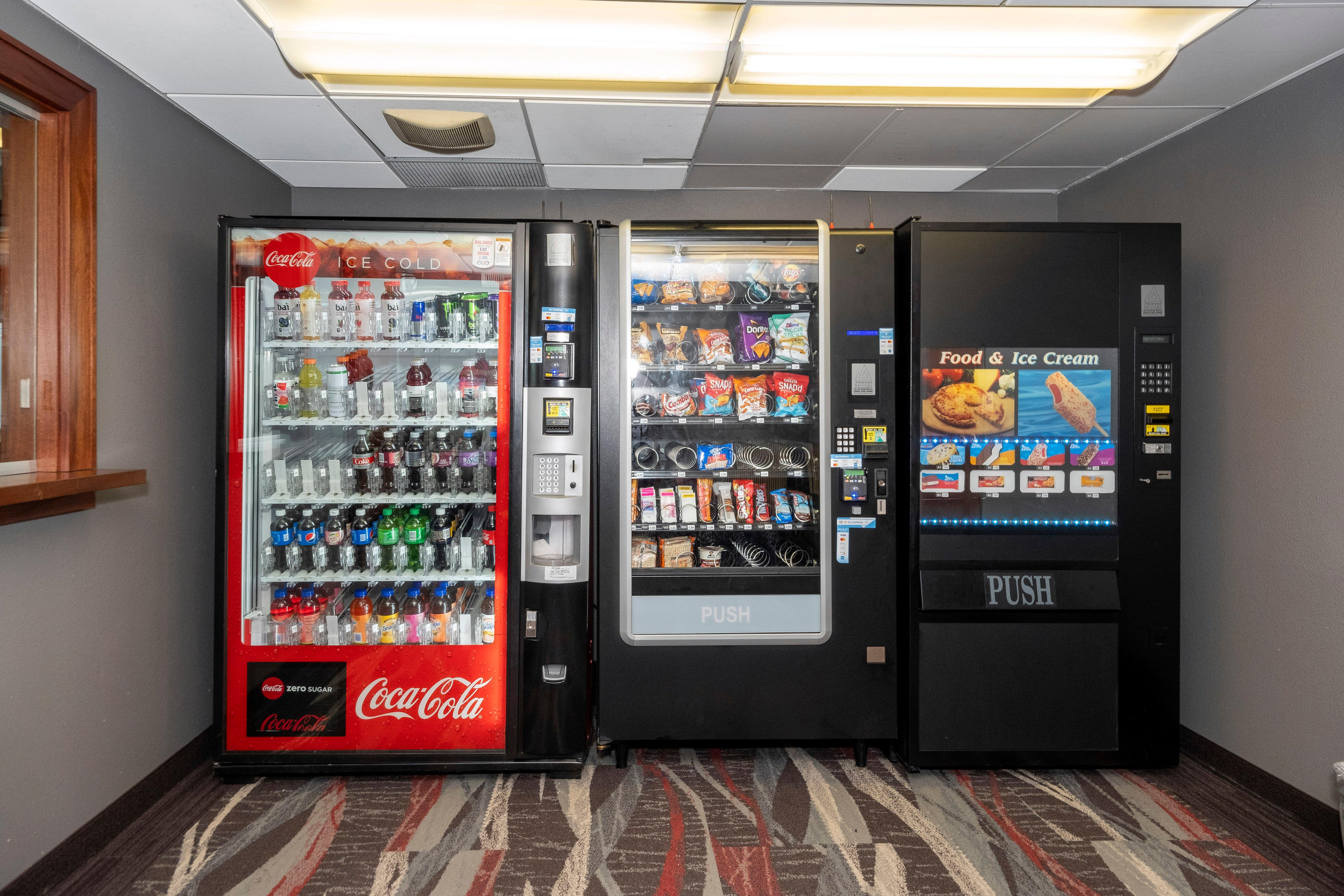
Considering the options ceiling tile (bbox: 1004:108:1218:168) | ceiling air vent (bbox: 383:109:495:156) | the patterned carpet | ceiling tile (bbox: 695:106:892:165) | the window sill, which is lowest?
the patterned carpet

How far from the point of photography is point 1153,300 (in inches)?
99.3

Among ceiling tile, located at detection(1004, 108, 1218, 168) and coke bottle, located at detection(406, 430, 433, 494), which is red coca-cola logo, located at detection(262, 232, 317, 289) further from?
ceiling tile, located at detection(1004, 108, 1218, 168)

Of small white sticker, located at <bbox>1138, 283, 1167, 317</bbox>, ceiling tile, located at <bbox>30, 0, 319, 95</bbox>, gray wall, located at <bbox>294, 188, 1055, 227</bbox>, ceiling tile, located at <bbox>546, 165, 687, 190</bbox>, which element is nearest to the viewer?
ceiling tile, located at <bbox>30, 0, 319, 95</bbox>

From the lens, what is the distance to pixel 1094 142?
2910mm

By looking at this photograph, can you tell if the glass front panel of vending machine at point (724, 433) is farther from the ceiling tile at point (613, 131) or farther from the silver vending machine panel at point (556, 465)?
the ceiling tile at point (613, 131)

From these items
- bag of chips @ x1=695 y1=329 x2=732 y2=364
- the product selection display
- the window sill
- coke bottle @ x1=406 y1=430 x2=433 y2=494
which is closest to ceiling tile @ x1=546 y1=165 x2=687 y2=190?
the product selection display

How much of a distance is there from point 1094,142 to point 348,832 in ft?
12.9

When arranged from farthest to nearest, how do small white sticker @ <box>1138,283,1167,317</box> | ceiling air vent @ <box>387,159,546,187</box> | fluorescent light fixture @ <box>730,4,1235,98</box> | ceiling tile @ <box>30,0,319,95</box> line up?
ceiling air vent @ <box>387,159,546,187</box> < small white sticker @ <box>1138,283,1167,317</box> < fluorescent light fixture @ <box>730,4,1235,98</box> < ceiling tile @ <box>30,0,319,95</box>

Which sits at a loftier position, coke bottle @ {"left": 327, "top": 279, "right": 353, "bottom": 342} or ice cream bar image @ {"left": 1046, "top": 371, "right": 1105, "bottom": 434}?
coke bottle @ {"left": 327, "top": 279, "right": 353, "bottom": 342}

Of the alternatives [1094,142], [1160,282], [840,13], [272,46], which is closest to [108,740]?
[272,46]

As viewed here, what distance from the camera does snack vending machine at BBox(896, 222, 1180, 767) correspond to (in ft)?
8.26

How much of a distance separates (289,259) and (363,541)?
1071 millimetres

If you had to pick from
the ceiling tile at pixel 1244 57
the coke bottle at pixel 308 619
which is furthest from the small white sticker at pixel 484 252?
the ceiling tile at pixel 1244 57

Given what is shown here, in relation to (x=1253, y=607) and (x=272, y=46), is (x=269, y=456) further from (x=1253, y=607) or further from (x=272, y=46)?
(x=1253, y=607)
